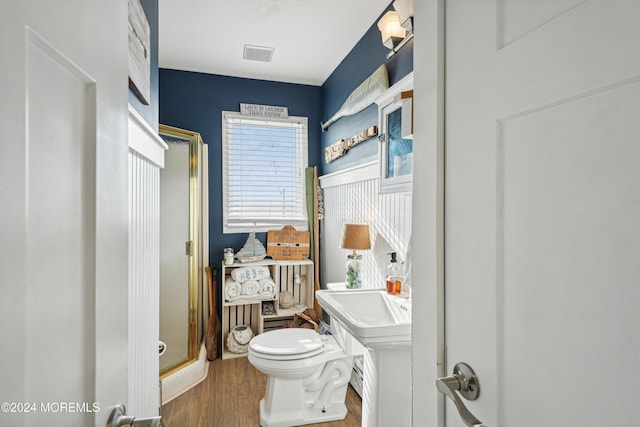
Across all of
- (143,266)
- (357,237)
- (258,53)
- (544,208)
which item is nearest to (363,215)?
(357,237)

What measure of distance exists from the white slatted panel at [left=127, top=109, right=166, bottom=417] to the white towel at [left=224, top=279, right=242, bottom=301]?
1.29m

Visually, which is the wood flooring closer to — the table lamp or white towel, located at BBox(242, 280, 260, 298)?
white towel, located at BBox(242, 280, 260, 298)

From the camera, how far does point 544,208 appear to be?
1.81 feet

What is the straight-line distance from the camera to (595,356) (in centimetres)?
47

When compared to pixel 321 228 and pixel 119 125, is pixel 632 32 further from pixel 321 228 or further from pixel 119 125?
pixel 321 228

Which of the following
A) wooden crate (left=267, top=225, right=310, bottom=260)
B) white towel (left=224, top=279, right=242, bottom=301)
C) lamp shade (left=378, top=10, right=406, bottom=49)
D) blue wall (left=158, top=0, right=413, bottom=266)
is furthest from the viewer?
wooden crate (left=267, top=225, right=310, bottom=260)

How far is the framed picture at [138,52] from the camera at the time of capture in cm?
107

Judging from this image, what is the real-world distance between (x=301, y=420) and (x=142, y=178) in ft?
5.44

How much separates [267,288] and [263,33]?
6.79ft

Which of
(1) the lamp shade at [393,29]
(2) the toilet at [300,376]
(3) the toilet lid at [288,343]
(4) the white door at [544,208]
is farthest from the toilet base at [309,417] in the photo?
(1) the lamp shade at [393,29]

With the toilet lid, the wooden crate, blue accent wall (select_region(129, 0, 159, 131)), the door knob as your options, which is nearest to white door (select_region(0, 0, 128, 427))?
the door knob

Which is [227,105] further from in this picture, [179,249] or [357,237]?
[357,237]

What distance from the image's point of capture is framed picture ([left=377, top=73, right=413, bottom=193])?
176 cm

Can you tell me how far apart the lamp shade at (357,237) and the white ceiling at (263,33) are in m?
1.44
